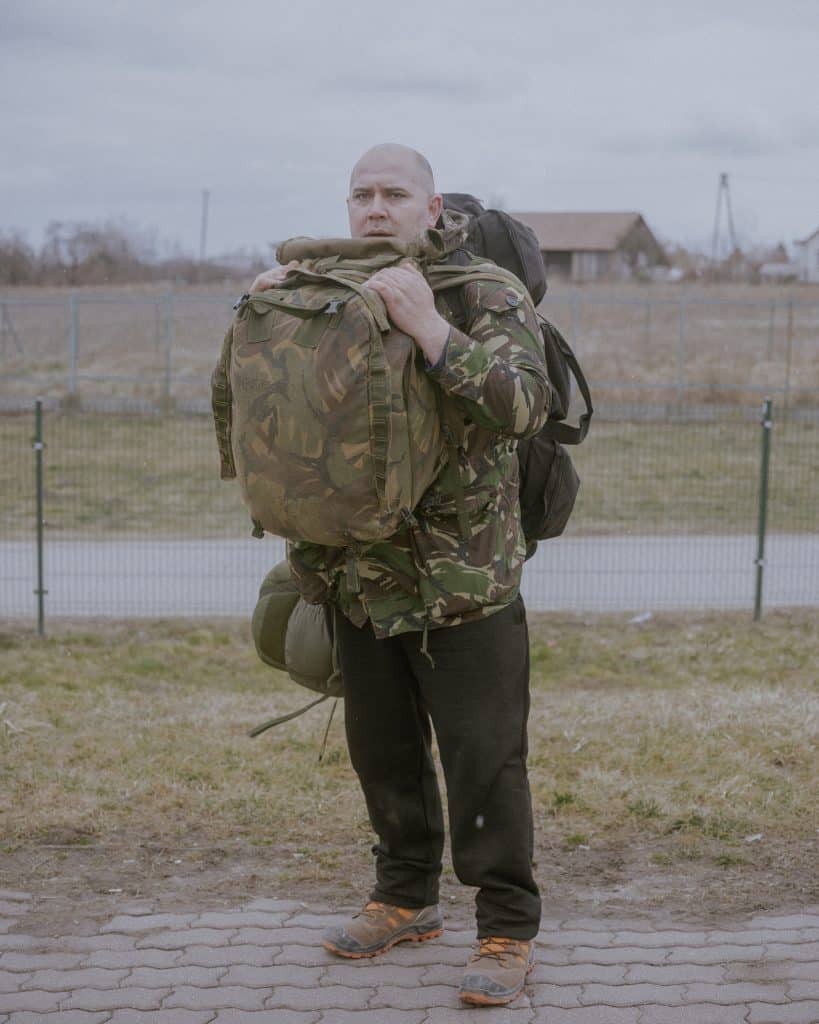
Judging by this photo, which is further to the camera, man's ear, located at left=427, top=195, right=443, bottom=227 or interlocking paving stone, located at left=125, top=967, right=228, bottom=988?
interlocking paving stone, located at left=125, top=967, right=228, bottom=988

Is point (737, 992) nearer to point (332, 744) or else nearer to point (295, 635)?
point (295, 635)

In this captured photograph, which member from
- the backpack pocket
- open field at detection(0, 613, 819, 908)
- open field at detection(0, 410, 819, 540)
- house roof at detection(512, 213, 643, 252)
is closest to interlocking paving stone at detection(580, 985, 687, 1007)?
open field at detection(0, 613, 819, 908)

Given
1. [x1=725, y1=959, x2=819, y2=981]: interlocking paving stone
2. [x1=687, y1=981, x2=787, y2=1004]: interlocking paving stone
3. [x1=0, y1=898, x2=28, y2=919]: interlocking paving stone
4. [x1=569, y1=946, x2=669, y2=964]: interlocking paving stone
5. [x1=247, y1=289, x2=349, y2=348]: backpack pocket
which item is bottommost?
[x1=0, y1=898, x2=28, y2=919]: interlocking paving stone

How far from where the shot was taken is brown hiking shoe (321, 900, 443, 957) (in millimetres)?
3553

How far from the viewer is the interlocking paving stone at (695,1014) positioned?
318cm

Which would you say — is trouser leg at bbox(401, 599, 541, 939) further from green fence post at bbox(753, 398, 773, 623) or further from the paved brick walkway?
green fence post at bbox(753, 398, 773, 623)

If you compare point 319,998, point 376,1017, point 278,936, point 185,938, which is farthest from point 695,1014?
point 185,938

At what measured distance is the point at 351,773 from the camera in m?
5.09

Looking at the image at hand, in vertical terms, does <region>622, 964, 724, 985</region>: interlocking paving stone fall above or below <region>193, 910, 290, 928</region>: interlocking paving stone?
above

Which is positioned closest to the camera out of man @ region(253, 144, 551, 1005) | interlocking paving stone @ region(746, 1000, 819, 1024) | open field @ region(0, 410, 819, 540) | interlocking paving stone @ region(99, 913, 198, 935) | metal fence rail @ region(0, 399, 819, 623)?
man @ region(253, 144, 551, 1005)

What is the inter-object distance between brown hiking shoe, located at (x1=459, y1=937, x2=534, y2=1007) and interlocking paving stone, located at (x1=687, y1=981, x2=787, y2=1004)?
0.36 m

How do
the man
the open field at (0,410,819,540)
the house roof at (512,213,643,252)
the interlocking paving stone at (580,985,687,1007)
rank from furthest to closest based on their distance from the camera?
the house roof at (512,213,643,252) → the open field at (0,410,819,540) → the interlocking paving stone at (580,985,687,1007) → the man

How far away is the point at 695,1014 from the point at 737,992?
0.57 ft

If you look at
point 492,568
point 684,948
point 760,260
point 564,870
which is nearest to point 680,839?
point 564,870
